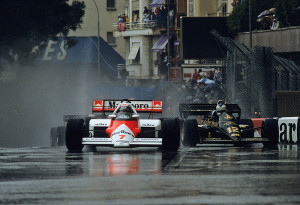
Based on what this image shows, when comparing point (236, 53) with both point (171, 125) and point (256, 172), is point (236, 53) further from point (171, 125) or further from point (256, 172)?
point (256, 172)

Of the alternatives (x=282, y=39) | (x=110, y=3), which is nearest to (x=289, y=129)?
(x=282, y=39)

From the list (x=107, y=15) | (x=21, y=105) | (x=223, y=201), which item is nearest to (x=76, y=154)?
(x=223, y=201)

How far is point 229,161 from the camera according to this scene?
16547 millimetres

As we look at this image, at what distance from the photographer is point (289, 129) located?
82.0 ft

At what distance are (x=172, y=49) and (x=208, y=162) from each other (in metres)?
60.1

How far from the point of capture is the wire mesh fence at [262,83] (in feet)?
88.5

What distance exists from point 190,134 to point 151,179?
1007 centimetres

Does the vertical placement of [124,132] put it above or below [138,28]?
below

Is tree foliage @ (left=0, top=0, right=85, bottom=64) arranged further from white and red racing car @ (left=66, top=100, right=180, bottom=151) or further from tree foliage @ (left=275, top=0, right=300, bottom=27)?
white and red racing car @ (left=66, top=100, right=180, bottom=151)

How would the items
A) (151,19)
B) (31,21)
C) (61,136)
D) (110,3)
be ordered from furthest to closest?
(110,3)
(151,19)
(31,21)
(61,136)

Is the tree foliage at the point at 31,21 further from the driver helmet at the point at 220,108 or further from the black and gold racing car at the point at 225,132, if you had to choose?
the black and gold racing car at the point at 225,132

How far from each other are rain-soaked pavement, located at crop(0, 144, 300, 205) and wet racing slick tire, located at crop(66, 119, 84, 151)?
1570mm

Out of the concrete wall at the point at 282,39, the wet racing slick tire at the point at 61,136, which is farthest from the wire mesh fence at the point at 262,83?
the concrete wall at the point at 282,39

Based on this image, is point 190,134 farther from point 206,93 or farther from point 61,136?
point 206,93
